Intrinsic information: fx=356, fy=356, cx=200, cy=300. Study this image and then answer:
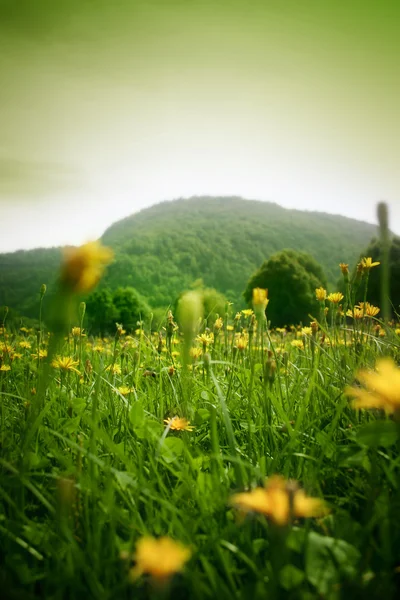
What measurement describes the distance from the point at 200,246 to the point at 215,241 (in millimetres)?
6258

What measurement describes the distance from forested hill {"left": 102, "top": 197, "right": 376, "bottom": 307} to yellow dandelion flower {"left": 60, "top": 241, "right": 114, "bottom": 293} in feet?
153

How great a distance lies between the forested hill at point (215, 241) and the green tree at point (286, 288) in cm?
1964

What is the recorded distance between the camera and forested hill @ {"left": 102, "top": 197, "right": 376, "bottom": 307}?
56297 millimetres

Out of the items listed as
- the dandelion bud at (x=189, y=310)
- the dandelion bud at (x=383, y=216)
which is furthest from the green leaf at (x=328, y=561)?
the dandelion bud at (x=383, y=216)

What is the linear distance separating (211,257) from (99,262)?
67.2 meters

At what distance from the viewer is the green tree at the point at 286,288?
95.4ft

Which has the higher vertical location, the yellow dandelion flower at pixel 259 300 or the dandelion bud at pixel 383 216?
the dandelion bud at pixel 383 216

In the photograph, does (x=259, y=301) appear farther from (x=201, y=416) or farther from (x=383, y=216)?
(x=383, y=216)

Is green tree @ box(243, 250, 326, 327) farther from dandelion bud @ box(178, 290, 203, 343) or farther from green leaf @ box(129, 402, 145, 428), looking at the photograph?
dandelion bud @ box(178, 290, 203, 343)

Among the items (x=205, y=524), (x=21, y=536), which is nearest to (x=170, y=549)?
(x=205, y=524)

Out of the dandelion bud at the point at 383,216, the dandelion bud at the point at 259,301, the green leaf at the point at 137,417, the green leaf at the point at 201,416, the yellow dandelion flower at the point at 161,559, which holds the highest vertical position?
the dandelion bud at the point at 383,216

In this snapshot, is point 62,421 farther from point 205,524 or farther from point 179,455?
point 205,524

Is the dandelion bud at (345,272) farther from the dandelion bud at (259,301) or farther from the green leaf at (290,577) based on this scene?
the green leaf at (290,577)

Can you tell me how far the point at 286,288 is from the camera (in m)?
29.7
